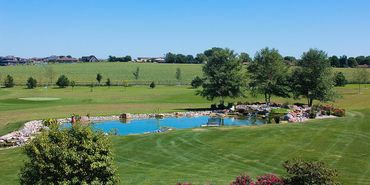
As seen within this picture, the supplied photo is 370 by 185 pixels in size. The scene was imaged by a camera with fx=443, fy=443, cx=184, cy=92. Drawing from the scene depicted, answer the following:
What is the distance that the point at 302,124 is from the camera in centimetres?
4162

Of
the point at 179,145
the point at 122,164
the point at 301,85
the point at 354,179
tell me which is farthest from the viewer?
the point at 301,85

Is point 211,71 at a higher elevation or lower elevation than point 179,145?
higher

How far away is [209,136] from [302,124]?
10888 mm

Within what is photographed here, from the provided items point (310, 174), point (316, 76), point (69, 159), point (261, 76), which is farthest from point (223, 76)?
point (310, 174)

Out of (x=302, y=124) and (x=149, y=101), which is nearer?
(x=302, y=124)

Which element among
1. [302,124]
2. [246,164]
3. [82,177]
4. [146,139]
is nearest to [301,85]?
[302,124]

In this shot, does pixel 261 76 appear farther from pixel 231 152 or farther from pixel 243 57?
pixel 231 152

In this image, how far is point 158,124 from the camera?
4772 cm

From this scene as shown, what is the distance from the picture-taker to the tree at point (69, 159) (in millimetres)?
15195

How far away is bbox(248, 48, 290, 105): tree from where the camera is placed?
6259cm

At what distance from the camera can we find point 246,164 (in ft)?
87.4

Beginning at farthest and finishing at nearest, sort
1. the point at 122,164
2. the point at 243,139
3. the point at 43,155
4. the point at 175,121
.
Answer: the point at 175,121
the point at 243,139
the point at 122,164
the point at 43,155

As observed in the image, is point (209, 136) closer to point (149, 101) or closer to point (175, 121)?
point (175, 121)

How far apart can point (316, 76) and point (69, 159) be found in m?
48.6
